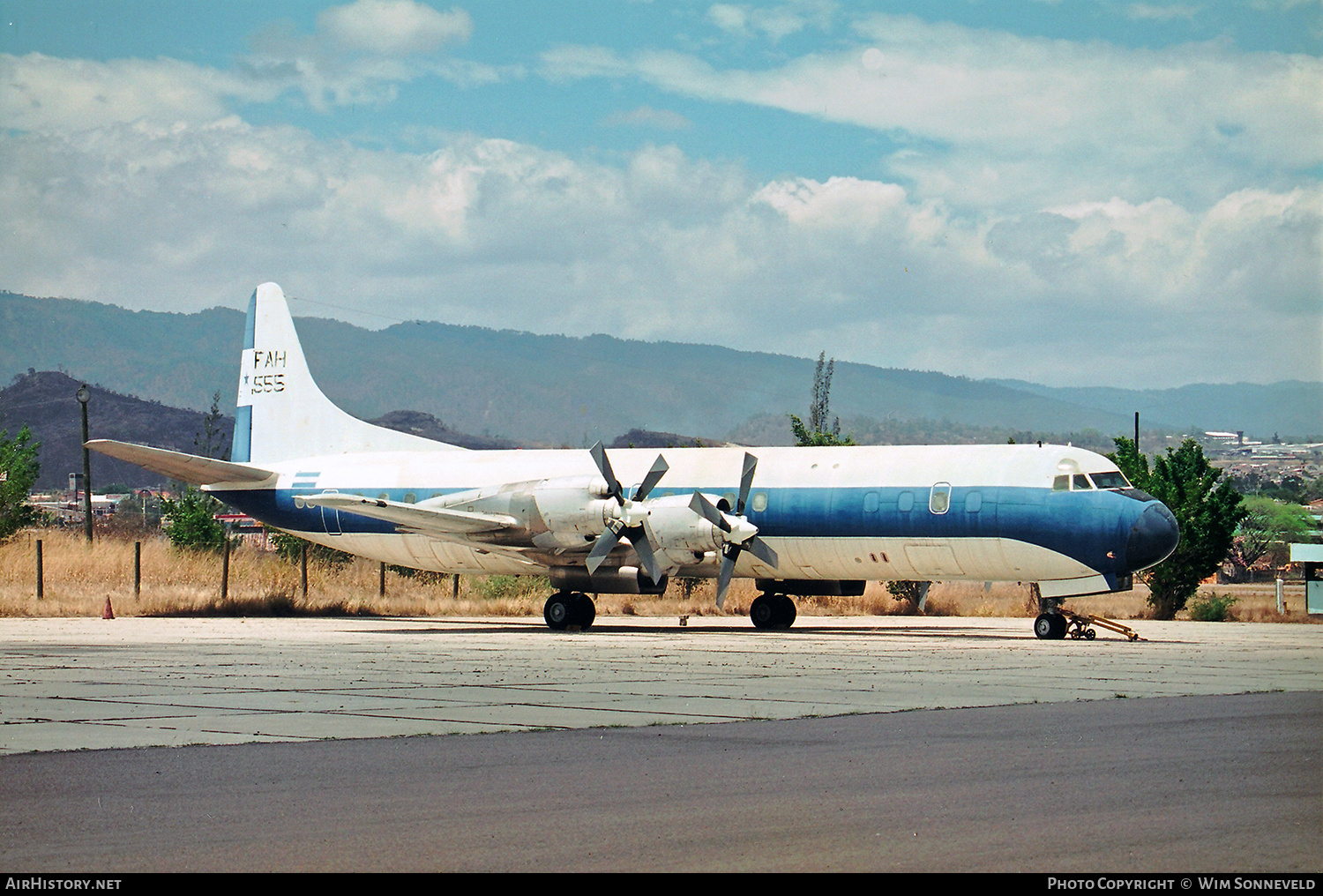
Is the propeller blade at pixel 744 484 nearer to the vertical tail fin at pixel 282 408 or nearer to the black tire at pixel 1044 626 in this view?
the black tire at pixel 1044 626

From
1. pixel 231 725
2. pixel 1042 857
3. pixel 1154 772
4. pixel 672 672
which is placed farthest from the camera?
pixel 672 672

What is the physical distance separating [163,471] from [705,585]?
19401mm

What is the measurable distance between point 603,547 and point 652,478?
1946 mm

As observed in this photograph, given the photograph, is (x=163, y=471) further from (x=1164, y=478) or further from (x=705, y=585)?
(x=1164, y=478)

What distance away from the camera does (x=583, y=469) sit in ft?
118

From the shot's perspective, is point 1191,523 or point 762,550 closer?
point 762,550

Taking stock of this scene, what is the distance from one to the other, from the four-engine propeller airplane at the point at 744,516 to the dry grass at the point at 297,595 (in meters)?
4.57

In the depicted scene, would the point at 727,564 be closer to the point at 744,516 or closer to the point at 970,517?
the point at 744,516

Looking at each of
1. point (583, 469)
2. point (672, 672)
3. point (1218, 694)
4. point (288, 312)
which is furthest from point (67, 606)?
point (1218, 694)

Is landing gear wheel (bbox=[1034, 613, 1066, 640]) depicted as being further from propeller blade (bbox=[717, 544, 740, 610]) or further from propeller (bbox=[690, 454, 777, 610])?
propeller blade (bbox=[717, 544, 740, 610])

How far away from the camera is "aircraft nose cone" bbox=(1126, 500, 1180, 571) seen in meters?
29.4

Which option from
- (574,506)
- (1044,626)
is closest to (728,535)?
(574,506)

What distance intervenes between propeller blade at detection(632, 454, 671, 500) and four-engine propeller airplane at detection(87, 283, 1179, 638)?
5 centimetres

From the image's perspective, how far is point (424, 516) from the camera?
33.5 m
